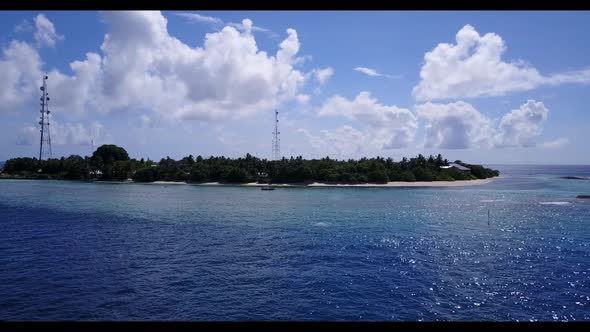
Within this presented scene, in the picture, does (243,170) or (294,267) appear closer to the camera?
(294,267)

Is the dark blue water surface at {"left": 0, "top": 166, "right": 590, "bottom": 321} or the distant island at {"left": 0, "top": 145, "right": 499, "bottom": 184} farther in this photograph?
the distant island at {"left": 0, "top": 145, "right": 499, "bottom": 184}

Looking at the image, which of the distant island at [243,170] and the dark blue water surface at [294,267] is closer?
the dark blue water surface at [294,267]

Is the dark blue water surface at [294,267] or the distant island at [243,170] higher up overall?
the distant island at [243,170]

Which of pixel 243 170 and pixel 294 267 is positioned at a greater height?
pixel 243 170

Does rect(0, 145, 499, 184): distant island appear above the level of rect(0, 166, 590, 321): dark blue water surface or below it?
above
